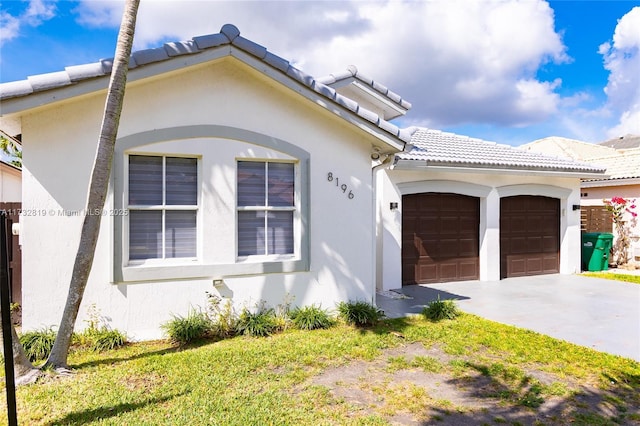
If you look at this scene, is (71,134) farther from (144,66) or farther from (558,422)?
(558,422)

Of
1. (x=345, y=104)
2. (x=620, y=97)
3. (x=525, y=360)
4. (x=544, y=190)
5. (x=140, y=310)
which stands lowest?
(x=525, y=360)

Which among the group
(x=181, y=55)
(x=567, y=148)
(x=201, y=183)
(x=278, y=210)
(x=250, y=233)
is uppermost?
(x=567, y=148)

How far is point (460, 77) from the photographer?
18.6 meters

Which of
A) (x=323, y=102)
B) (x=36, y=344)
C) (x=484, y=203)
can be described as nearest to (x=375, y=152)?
(x=323, y=102)

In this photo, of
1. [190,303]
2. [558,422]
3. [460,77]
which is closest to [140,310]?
[190,303]

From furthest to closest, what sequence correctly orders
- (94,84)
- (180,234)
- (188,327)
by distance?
1. (180,234)
2. (188,327)
3. (94,84)

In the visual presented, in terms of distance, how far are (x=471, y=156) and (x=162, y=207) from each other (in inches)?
379

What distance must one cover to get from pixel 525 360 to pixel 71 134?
7.98 m

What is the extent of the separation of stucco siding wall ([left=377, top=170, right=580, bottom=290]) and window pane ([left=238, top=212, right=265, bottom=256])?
4.58 meters

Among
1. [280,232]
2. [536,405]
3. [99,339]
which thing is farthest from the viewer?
[280,232]

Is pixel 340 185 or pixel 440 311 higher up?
pixel 340 185

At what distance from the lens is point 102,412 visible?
4.19m

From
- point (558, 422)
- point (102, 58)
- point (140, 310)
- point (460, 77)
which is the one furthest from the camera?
point (460, 77)

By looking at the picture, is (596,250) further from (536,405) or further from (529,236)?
(536,405)
